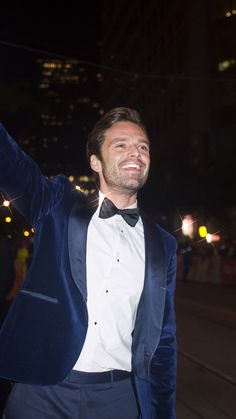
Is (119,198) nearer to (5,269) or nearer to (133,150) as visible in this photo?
(133,150)

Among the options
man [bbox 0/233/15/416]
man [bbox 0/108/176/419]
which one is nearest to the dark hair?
man [bbox 0/108/176/419]

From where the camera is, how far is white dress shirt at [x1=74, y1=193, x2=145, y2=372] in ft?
7.72

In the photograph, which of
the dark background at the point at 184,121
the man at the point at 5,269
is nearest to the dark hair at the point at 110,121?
the man at the point at 5,269

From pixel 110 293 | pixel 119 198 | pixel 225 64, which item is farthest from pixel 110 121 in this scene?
pixel 225 64

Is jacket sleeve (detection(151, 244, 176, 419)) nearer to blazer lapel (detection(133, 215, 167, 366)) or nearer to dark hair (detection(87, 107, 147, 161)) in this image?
blazer lapel (detection(133, 215, 167, 366))

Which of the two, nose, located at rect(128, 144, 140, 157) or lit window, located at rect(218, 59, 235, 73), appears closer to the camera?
nose, located at rect(128, 144, 140, 157)

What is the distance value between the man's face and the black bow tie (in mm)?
79

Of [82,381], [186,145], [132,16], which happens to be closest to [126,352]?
[82,381]

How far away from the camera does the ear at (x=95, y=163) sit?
2668 mm

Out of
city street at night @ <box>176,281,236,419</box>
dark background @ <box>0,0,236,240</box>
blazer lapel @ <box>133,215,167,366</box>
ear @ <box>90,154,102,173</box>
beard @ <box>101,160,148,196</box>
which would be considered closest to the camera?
blazer lapel @ <box>133,215,167,366</box>

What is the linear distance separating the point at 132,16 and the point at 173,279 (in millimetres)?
76314

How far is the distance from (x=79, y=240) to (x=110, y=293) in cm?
23

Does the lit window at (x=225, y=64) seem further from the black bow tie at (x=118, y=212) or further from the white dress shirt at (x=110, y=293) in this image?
the white dress shirt at (x=110, y=293)

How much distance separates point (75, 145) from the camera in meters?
53.6
